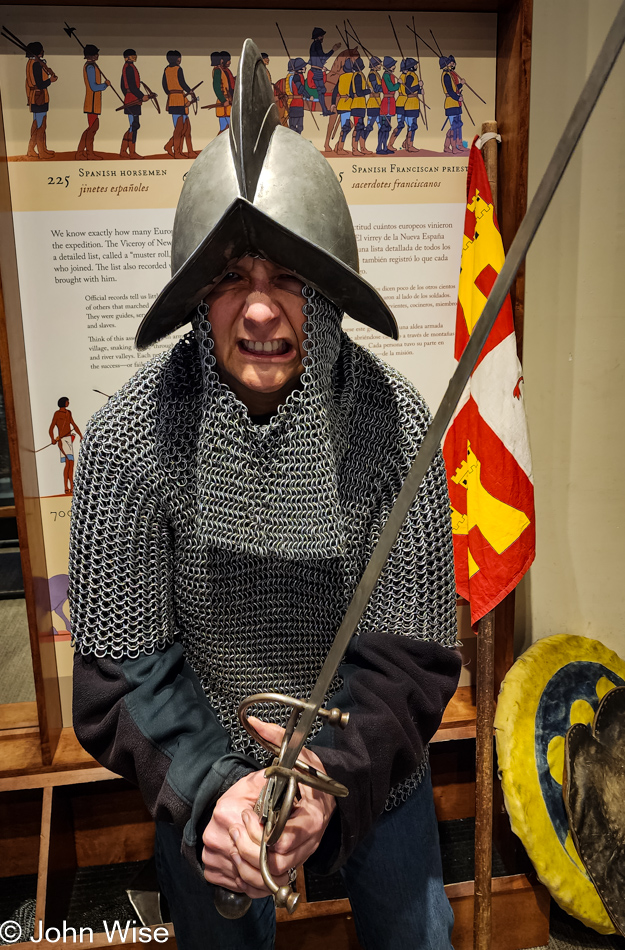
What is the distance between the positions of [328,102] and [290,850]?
1.97 m

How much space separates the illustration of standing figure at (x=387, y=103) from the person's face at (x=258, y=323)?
120 centimetres

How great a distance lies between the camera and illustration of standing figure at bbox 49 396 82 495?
205 centimetres

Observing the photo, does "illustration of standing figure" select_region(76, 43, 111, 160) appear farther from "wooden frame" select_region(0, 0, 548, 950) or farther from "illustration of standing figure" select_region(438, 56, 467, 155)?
"illustration of standing figure" select_region(438, 56, 467, 155)

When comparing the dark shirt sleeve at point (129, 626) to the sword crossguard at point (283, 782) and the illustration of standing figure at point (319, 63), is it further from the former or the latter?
the illustration of standing figure at point (319, 63)

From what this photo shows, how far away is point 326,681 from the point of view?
812 millimetres

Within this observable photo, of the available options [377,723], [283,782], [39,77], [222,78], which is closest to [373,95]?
[222,78]

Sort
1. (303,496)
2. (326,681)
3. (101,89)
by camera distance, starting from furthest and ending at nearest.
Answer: (101,89) < (303,496) < (326,681)

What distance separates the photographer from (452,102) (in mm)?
2021

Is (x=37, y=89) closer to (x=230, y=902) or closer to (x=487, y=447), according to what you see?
(x=487, y=447)

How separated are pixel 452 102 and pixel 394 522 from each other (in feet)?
5.82

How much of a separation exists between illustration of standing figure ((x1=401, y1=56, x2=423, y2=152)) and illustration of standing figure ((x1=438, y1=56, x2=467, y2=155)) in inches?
3.2

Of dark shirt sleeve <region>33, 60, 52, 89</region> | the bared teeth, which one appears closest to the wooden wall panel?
dark shirt sleeve <region>33, 60, 52, 89</region>

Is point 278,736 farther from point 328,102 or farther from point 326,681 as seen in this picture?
point 328,102

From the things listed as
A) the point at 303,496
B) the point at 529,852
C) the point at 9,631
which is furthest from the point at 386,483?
the point at 9,631
